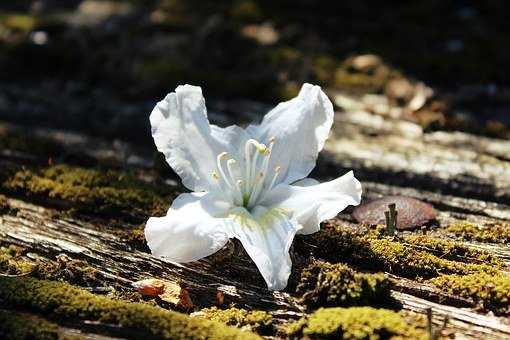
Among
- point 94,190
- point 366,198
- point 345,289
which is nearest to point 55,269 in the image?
point 94,190

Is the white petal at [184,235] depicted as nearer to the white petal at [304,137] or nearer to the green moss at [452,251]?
the white petal at [304,137]

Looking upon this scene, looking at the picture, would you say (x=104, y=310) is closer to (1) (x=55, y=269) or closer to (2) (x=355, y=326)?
(1) (x=55, y=269)

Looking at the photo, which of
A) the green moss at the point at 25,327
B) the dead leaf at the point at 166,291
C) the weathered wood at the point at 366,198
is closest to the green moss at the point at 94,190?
the weathered wood at the point at 366,198

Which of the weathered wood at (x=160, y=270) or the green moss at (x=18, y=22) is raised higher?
the green moss at (x=18, y=22)

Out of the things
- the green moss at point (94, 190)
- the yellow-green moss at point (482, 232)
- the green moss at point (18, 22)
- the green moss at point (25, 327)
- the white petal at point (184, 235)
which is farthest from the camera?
the green moss at point (18, 22)

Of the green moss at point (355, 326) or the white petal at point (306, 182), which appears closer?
the green moss at point (355, 326)

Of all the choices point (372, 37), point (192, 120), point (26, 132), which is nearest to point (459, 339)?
point (192, 120)

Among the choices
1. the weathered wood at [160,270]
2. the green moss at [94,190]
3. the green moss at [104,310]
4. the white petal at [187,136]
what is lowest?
the green moss at [104,310]

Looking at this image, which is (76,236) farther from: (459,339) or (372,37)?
(372,37)

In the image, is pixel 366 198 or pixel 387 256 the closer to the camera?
pixel 387 256
